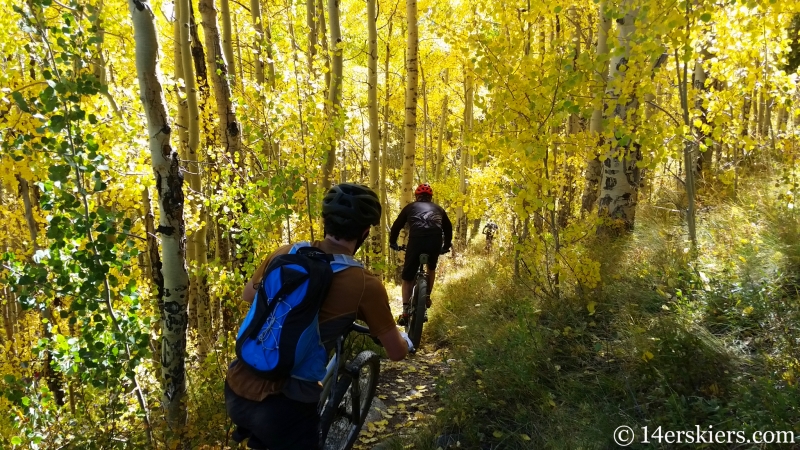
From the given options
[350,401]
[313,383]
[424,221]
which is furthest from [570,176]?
[313,383]

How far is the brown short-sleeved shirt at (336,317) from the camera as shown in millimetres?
2053

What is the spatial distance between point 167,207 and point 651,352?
11.3 feet

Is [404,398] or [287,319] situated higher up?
[287,319]

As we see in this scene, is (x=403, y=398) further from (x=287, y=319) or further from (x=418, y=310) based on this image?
(x=287, y=319)

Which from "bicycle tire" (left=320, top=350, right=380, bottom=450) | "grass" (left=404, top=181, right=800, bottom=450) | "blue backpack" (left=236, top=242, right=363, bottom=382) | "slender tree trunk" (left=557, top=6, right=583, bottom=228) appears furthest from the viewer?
"slender tree trunk" (left=557, top=6, right=583, bottom=228)

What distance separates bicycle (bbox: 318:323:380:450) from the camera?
2875mm

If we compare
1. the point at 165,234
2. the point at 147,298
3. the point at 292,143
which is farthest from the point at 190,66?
the point at 165,234

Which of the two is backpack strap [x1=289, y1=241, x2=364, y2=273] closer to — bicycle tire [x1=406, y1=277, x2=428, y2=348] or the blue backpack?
the blue backpack

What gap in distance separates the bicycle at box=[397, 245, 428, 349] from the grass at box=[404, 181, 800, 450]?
68 centimetres

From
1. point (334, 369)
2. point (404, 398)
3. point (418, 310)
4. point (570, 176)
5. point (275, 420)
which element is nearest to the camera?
point (275, 420)

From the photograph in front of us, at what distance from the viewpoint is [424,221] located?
19.1ft

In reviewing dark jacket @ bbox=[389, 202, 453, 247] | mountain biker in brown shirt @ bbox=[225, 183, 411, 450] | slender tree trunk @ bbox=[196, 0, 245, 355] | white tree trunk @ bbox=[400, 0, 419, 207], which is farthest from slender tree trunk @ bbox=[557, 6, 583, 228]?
mountain biker in brown shirt @ bbox=[225, 183, 411, 450]

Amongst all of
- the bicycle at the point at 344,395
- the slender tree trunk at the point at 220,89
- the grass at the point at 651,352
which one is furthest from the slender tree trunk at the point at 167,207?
the slender tree trunk at the point at 220,89

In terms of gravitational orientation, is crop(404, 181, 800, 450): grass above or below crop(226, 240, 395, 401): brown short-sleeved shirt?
below
